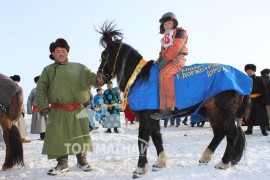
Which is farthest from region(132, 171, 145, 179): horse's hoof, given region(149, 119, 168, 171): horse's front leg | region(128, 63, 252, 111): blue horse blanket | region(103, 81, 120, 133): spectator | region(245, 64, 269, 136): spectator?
region(103, 81, 120, 133): spectator

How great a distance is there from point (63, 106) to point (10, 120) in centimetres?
123

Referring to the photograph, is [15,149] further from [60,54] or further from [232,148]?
[232,148]

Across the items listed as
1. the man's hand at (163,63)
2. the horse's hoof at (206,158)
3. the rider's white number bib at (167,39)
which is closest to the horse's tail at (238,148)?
the horse's hoof at (206,158)

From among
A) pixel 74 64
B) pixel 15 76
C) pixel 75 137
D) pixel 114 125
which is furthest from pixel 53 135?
pixel 114 125

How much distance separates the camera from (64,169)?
5.15 meters

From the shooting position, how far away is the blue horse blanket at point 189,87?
4871 mm

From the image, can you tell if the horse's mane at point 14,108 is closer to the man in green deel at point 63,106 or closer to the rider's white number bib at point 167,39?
the man in green deel at point 63,106

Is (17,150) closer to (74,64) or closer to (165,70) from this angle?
(74,64)

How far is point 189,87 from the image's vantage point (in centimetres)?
497

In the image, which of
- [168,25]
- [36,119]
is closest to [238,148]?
[168,25]

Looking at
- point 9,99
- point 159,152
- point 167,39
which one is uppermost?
point 167,39

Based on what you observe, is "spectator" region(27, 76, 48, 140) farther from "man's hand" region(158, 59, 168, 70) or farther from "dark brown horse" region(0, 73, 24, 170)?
"man's hand" region(158, 59, 168, 70)

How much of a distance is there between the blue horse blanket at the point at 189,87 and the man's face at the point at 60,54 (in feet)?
4.46

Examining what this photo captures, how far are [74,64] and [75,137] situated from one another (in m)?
1.31
